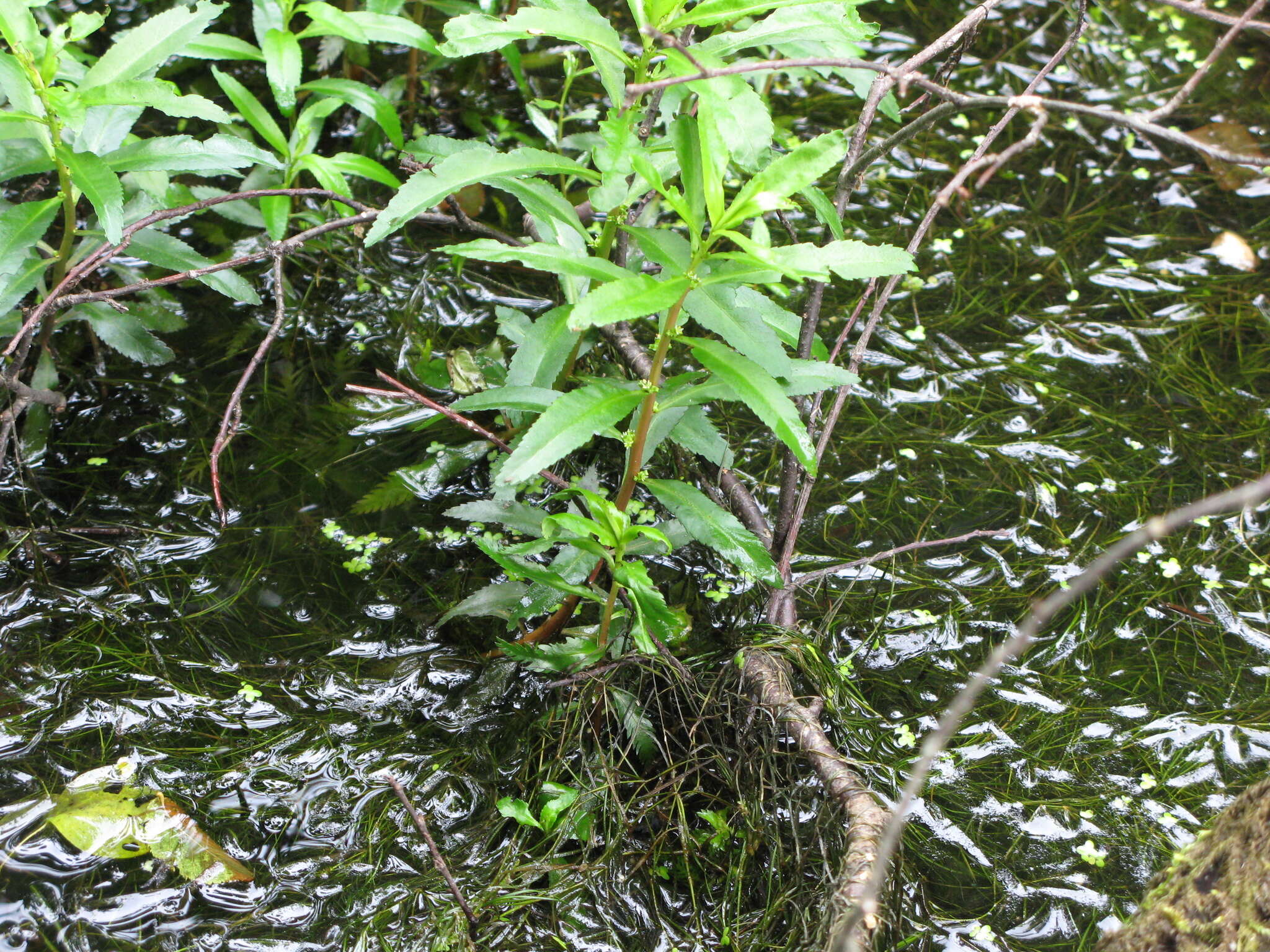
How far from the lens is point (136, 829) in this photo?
1.97 m

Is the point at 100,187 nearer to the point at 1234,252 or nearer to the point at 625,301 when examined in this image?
the point at 625,301

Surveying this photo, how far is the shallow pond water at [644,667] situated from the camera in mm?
1955

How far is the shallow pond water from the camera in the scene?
1955 millimetres

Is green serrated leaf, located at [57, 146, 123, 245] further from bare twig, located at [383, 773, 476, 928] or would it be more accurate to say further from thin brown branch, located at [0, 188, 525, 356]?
bare twig, located at [383, 773, 476, 928]

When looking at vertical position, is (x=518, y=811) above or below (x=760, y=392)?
below

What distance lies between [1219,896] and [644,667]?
3.59 ft

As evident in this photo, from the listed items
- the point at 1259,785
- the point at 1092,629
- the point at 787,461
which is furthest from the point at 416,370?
the point at 1259,785

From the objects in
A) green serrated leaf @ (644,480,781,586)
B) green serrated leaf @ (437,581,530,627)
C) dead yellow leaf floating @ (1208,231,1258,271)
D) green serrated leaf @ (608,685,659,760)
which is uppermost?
green serrated leaf @ (644,480,781,586)

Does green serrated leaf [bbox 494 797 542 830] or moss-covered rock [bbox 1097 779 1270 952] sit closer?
moss-covered rock [bbox 1097 779 1270 952]

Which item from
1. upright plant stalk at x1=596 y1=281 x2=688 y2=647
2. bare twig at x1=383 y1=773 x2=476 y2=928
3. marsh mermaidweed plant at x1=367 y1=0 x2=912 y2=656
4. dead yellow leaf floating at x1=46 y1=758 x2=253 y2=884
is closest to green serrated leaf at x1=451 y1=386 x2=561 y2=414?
marsh mermaidweed plant at x1=367 y1=0 x2=912 y2=656

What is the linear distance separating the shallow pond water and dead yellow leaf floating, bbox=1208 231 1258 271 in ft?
0.30

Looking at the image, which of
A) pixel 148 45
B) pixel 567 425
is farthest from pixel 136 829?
pixel 148 45

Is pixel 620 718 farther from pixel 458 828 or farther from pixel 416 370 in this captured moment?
pixel 416 370

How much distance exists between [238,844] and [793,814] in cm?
107
